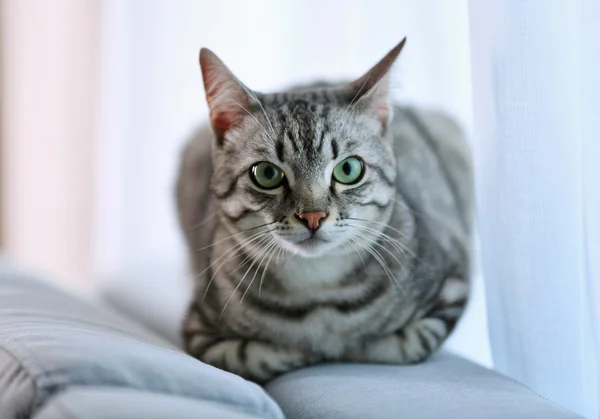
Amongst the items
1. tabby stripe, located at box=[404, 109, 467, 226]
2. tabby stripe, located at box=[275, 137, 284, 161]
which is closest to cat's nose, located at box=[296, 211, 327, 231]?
tabby stripe, located at box=[275, 137, 284, 161]

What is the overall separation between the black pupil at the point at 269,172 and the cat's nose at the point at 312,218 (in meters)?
0.09

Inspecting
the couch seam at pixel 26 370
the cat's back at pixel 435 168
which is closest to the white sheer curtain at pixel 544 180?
the cat's back at pixel 435 168

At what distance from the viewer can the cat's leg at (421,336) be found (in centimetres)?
113

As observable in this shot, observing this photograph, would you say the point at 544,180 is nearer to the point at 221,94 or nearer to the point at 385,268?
the point at 385,268

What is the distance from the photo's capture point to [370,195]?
3.62 feet

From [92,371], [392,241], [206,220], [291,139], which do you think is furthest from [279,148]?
[92,371]

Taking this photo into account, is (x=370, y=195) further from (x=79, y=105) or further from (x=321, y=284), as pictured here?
(x=79, y=105)

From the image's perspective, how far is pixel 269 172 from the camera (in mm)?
1090

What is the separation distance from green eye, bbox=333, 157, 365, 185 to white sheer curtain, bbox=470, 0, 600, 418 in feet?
0.60

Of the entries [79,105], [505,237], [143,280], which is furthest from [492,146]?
[79,105]

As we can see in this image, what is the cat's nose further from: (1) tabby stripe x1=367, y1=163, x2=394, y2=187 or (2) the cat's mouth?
(1) tabby stripe x1=367, y1=163, x2=394, y2=187

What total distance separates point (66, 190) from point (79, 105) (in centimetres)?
35

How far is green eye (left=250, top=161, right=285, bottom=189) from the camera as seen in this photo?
1.08m

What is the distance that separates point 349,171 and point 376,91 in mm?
131
